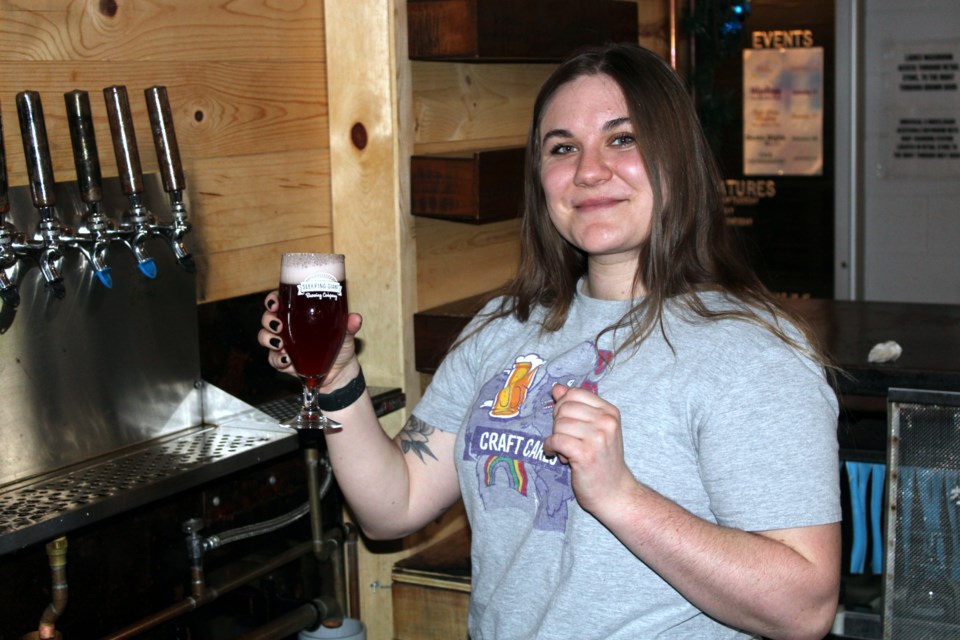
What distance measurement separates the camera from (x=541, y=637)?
5.02 ft

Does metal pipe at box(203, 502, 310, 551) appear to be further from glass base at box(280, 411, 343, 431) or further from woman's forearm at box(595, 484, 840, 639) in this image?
woman's forearm at box(595, 484, 840, 639)

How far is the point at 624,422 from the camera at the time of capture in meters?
1.52

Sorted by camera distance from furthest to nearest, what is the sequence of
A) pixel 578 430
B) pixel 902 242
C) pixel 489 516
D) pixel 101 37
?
pixel 902 242, pixel 101 37, pixel 489 516, pixel 578 430

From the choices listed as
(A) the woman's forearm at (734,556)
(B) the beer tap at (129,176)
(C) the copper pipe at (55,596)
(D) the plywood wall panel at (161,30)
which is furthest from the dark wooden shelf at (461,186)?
(A) the woman's forearm at (734,556)

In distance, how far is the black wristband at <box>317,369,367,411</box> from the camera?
1.68 meters

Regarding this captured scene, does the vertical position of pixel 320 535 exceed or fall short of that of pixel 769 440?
it falls short

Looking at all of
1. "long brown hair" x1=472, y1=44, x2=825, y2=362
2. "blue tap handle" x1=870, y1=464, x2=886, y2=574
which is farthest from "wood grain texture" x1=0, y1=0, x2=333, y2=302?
"blue tap handle" x1=870, y1=464, x2=886, y2=574

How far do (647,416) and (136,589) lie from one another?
115 cm

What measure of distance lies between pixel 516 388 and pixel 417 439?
24 cm

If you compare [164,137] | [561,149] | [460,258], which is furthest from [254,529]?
[561,149]

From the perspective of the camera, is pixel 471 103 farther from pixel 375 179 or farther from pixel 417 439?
pixel 417 439

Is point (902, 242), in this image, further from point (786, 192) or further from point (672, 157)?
point (672, 157)

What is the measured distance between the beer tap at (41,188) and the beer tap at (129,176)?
13cm

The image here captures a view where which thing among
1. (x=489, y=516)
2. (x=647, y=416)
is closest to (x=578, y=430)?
(x=647, y=416)
